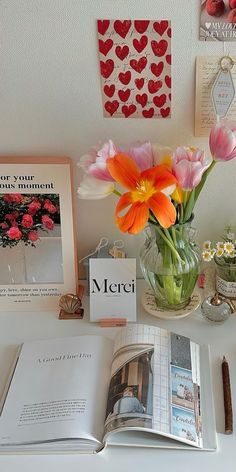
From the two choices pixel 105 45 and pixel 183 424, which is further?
pixel 105 45

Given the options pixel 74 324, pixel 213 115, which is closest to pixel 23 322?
pixel 74 324

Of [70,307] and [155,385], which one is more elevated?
[70,307]

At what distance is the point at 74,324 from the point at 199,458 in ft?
1.38

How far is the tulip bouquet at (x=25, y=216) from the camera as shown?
1.19m

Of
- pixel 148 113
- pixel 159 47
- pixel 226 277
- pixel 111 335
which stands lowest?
pixel 111 335

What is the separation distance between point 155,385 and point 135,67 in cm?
62

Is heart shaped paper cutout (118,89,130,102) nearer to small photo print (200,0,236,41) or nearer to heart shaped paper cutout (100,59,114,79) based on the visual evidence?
heart shaped paper cutout (100,59,114,79)

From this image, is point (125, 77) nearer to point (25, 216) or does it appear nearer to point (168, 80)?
point (168, 80)

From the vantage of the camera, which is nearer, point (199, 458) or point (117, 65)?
point (199, 458)

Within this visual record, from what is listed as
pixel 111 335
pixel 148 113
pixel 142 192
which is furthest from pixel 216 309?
pixel 148 113

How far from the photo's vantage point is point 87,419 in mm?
950

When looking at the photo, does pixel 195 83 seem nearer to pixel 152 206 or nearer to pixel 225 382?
pixel 152 206

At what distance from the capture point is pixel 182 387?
989 millimetres

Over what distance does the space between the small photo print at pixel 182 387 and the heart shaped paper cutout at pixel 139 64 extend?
594 millimetres
